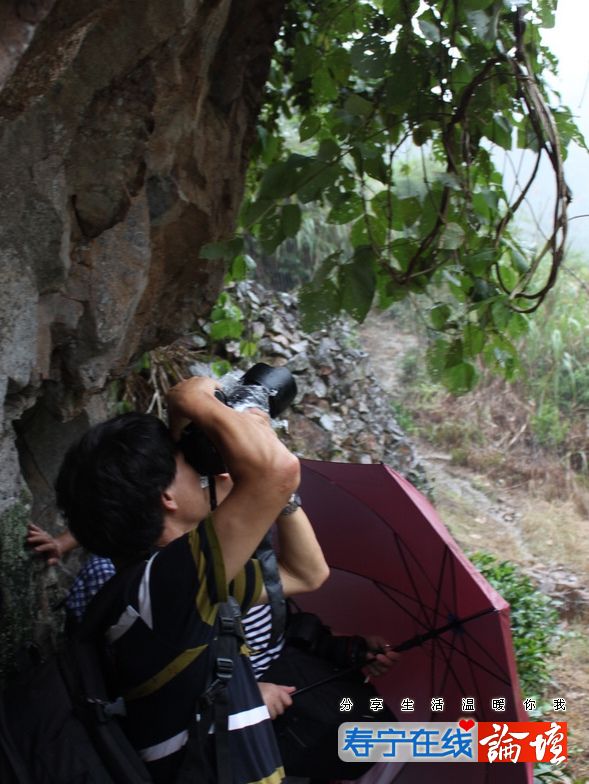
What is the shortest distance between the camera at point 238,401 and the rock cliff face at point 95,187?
50 centimetres

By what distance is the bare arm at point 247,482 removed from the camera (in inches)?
45.6

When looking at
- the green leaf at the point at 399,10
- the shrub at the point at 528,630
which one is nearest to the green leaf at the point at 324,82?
the green leaf at the point at 399,10

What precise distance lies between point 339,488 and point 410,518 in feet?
0.87

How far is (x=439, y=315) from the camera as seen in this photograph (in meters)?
2.40

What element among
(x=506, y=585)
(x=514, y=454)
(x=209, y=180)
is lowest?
(x=506, y=585)

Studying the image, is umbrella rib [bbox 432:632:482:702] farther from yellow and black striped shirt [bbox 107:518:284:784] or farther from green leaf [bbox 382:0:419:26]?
green leaf [bbox 382:0:419:26]

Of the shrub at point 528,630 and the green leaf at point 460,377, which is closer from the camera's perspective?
the green leaf at point 460,377

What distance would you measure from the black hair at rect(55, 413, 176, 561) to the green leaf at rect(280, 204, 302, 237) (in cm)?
99

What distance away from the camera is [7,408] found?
72.4 inches

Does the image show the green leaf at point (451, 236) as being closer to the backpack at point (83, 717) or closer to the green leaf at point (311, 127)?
the green leaf at point (311, 127)

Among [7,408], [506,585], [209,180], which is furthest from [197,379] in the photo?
[506,585]

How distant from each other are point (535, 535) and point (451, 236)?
4268mm

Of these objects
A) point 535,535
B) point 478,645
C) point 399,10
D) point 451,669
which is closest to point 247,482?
point 478,645

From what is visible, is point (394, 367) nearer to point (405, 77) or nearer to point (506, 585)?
point (506, 585)
